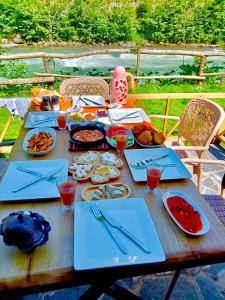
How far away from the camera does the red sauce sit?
45.1 inches

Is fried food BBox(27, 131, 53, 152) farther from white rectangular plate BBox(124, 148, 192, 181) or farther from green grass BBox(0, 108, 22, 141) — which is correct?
green grass BBox(0, 108, 22, 141)

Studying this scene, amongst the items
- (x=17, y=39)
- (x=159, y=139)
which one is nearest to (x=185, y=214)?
Result: (x=159, y=139)

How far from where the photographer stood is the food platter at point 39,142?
68.2 inches

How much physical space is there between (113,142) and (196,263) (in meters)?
0.97

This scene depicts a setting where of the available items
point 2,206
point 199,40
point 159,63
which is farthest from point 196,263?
point 199,40

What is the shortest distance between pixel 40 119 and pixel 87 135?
554mm

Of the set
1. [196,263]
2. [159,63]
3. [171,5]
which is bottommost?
[159,63]

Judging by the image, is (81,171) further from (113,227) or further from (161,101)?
(161,101)

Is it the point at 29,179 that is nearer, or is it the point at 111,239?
the point at 111,239

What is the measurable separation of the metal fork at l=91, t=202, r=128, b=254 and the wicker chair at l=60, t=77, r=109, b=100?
7.23ft

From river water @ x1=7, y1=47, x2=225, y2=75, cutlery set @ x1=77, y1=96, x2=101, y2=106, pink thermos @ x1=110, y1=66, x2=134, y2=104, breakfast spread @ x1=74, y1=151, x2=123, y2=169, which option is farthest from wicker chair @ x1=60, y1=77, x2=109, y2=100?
river water @ x1=7, y1=47, x2=225, y2=75

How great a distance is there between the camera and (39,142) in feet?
5.90

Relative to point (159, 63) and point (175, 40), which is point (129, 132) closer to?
point (159, 63)

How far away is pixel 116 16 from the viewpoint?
2006cm
